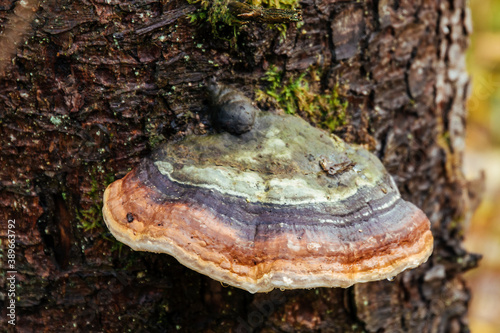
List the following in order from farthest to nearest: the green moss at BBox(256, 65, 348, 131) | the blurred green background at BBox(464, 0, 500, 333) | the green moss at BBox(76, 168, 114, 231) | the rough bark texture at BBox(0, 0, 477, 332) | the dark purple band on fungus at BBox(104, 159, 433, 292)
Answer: the blurred green background at BBox(464, 0, 500, 333), the green moss at BBox(256, 65, 348, 131), the green moss at BBox(76, 168, 114, 231), the rough bark texture at BBox(0, 0, 477, 332), the dark purple band on fungus at BBox(104, 159, 433, 292)

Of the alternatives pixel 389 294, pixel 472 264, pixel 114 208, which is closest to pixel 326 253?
pixel 114 208

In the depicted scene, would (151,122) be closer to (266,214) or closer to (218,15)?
(218,15)

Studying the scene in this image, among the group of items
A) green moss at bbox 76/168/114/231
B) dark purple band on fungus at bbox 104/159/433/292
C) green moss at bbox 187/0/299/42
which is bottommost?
green moss at bbox 76/168/114/231

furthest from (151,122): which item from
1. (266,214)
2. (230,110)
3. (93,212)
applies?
(266,214)

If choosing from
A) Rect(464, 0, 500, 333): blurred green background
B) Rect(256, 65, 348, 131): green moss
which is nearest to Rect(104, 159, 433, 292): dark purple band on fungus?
Rect(256, 65, 348, 131): green moss

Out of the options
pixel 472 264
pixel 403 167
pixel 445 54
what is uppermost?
pixel 445 54

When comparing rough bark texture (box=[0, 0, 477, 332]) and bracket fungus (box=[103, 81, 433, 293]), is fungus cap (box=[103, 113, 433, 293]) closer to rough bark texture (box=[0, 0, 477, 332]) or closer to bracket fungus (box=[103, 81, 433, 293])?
bracket fungus (box=[103, 81, 433, 293])

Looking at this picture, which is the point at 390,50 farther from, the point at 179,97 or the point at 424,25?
the point at 179,97
